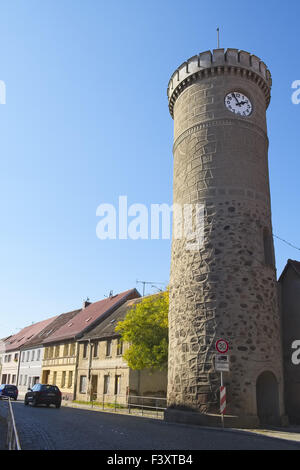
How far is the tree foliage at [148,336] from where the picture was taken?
2420 centimetres

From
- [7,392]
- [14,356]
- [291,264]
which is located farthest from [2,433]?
[14,356]

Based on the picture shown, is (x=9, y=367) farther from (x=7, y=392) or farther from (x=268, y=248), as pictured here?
(x=268, y=248)

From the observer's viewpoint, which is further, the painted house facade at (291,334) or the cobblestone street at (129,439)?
the painted house facade at (291,334)

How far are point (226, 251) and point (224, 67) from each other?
27.8 feet

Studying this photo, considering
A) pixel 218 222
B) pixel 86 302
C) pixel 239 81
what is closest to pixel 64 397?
pixel 86 302

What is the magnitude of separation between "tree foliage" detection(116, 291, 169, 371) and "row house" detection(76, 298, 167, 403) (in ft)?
12.7

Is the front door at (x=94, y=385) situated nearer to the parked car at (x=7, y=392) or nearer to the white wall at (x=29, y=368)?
the parked car at (x=7, y=392)

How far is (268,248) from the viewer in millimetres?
18281

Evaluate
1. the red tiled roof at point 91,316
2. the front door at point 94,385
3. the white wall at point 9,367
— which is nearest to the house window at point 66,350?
the red tiled roof at point 91,316

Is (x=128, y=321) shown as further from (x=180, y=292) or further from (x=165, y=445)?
(x=165, y=445)

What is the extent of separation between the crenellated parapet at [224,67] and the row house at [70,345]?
869 inches
